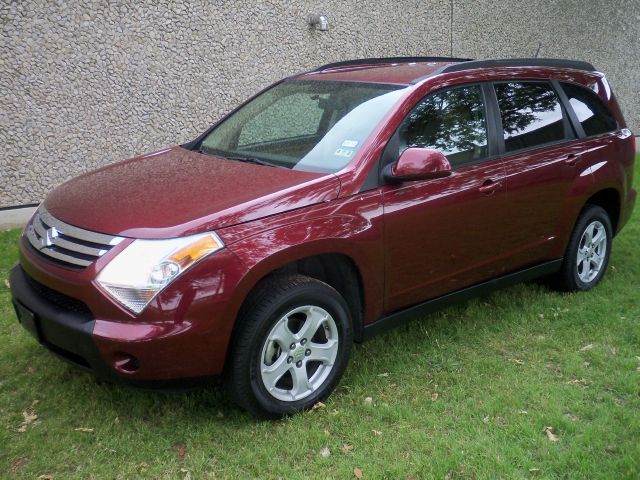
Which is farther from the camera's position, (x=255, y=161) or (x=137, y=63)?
(x=137, y=63)

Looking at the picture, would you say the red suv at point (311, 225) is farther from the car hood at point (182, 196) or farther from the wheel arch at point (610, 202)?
the wheel arch at point (610, 202)

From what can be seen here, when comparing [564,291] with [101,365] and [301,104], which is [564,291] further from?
[101,365]

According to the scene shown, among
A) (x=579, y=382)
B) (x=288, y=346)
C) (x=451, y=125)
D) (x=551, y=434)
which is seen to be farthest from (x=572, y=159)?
(x=288, y=346)

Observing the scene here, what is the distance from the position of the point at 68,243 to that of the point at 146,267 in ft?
1.67

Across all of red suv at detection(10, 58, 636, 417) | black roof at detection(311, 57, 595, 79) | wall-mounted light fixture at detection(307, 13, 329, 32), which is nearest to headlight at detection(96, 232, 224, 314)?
red suv at detection(10, 58, 636, 417)

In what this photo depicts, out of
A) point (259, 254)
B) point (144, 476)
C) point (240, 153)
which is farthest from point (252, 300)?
point (240, 153)

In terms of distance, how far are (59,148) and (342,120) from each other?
14.2ft

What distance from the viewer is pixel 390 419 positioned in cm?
338

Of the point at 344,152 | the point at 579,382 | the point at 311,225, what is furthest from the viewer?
the point at 579,382

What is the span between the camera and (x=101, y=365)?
2961 millimetres

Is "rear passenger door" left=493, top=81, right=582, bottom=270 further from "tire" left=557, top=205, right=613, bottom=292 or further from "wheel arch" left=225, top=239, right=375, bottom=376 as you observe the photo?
"wheel arch" left=225, top=239, right=375, bottom=376

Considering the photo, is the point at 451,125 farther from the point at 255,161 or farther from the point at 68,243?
the point at 68,243

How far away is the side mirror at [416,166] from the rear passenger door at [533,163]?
0.86 meters

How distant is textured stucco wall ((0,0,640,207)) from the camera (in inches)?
266
